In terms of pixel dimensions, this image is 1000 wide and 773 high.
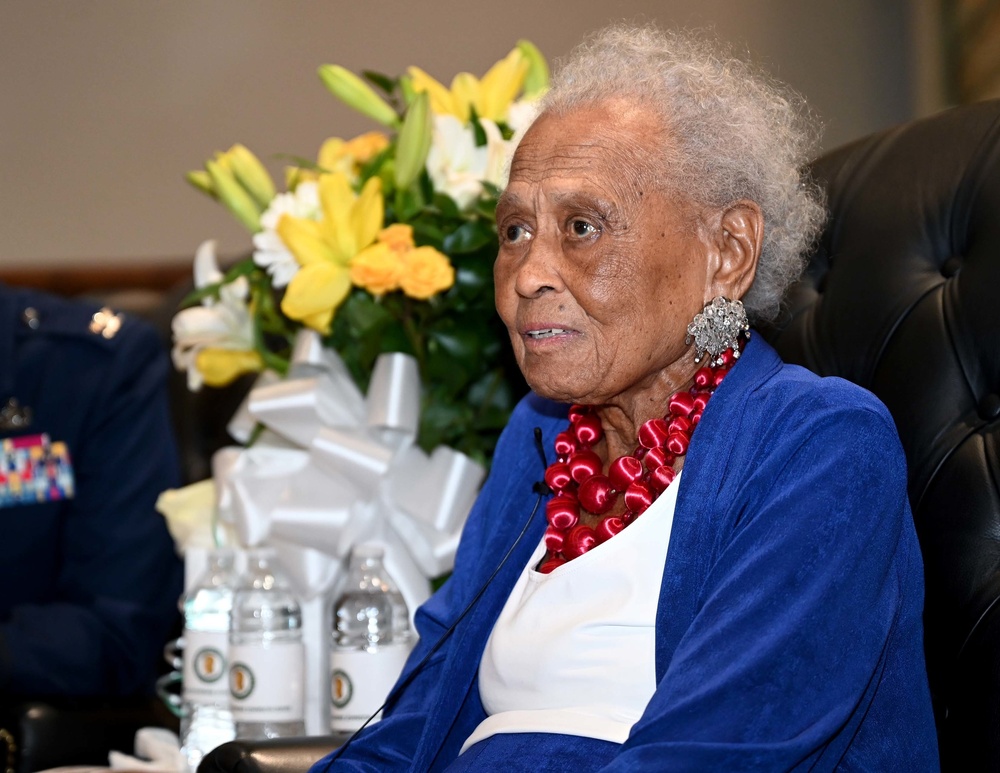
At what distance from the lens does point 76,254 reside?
343 cm

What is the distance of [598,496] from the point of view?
4.46ft

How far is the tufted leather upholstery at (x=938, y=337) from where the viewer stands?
1.27m

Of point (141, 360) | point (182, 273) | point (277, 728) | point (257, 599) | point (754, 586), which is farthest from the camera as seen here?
point (182, 273)

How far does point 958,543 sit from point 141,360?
1.73 meters

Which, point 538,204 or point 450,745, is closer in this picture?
point 538,204

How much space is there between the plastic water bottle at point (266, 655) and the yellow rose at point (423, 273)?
47 cm

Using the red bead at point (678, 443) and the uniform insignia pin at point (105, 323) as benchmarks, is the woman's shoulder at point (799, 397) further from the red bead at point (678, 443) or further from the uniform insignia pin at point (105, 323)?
the uniform insignia pin at point (105, 323)

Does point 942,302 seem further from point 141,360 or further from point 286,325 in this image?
point 141,360

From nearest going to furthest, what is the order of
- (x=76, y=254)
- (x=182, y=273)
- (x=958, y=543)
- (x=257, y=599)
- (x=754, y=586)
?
(x=754, y=586)
(x=958, y=543)
(x=257, y=599)
(x=182, y=273)
(x=76, y=254)

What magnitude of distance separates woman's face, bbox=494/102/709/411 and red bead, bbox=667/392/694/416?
0.04 meters

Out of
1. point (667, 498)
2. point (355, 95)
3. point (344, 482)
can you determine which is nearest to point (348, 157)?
point (355, 95)

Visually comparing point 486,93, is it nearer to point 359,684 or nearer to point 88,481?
point 359,684

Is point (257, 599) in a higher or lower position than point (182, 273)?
lower

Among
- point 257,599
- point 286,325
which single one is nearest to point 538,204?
point 286,325
